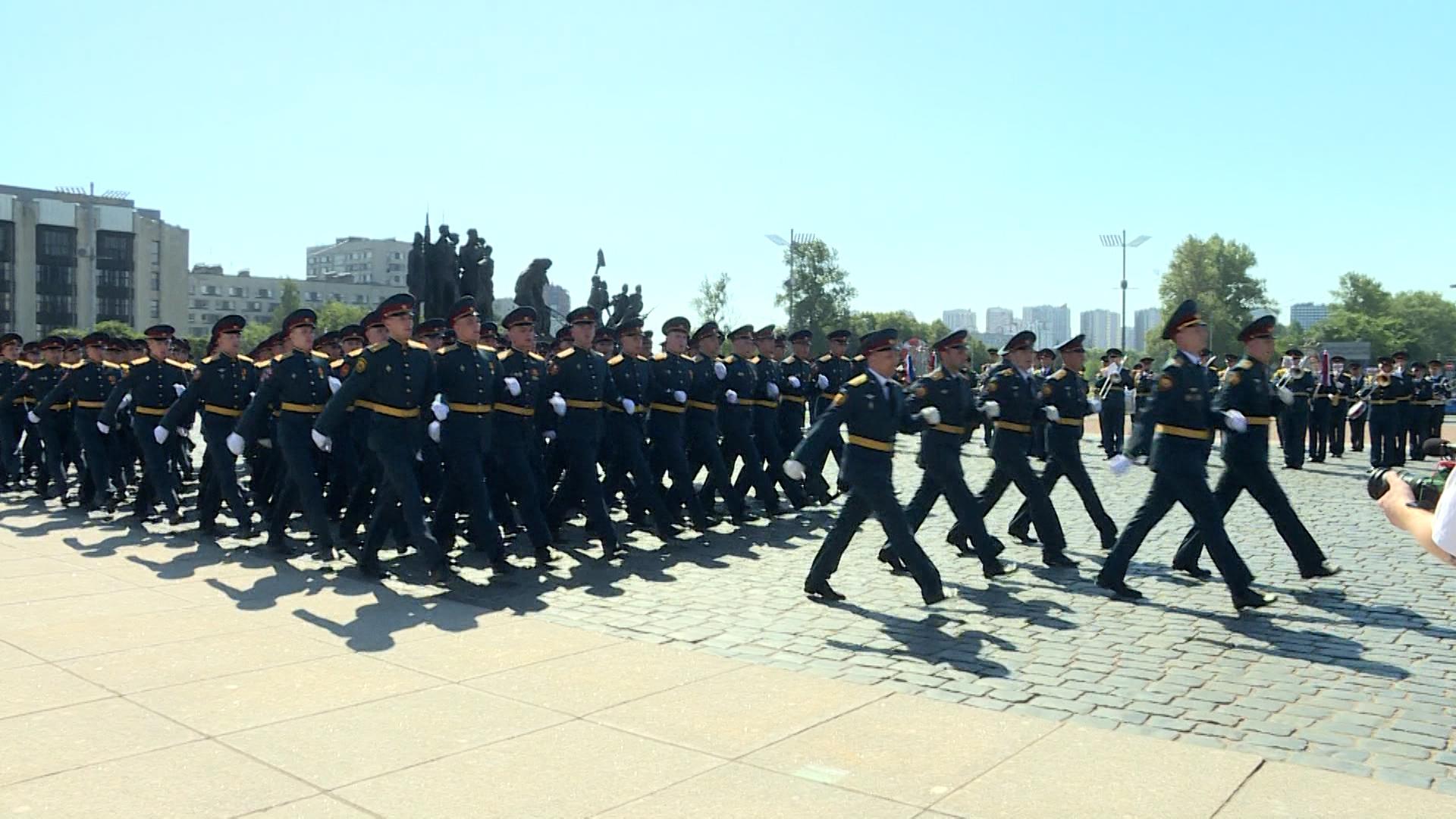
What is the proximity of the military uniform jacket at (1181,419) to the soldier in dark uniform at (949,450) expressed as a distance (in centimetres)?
129

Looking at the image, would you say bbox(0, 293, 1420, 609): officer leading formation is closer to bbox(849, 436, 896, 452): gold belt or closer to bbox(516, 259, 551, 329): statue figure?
bbox(849, 436, 896, 452): gold belt

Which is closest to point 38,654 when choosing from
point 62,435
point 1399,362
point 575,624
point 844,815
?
point 575,624

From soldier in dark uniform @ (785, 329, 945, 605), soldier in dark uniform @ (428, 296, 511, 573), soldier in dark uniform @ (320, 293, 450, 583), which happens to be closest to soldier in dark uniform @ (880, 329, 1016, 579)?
soldier in dark uniform @ (785, 329, 945, 605)

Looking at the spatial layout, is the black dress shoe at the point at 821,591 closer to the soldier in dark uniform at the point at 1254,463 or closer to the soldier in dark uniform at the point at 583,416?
the soldier in dark uniform at the point at 583,416

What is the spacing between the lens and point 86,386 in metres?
12.8

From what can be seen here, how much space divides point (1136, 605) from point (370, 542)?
17.8 ft

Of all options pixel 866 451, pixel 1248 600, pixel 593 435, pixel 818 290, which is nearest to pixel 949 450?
pixel 866 451

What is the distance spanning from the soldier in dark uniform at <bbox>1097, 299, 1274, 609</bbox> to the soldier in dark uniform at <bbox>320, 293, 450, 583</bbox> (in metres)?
4.77

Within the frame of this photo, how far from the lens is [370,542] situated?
28.6 ft

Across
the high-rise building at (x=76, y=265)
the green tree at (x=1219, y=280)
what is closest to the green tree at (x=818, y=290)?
the green tree at (x=1219, y=280)

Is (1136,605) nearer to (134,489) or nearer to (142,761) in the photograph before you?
(142,761)

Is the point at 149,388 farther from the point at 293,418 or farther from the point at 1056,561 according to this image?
the point at 1056,561

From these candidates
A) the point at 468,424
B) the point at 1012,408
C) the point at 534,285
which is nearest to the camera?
the point at 468,424

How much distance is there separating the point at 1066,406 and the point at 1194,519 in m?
2.67
